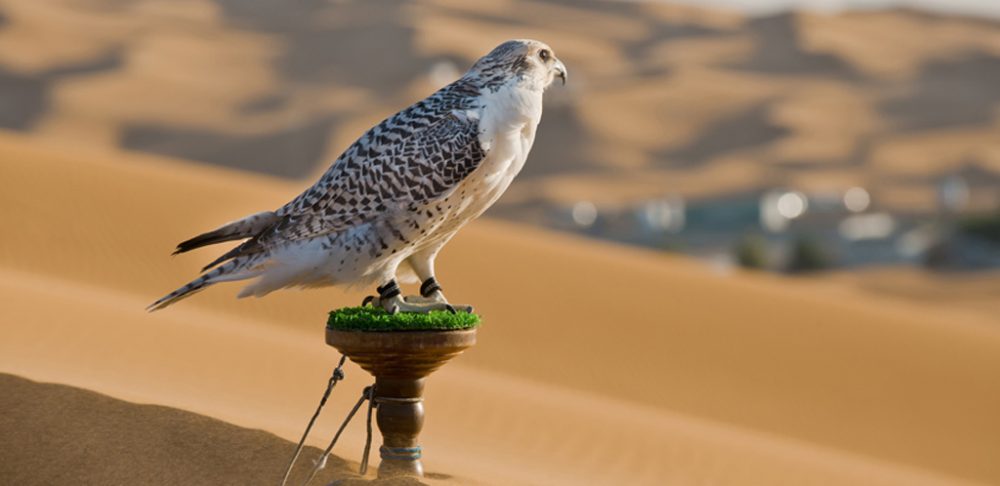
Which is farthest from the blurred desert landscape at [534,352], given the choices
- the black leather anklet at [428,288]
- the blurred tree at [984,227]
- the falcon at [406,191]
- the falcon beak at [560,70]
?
the blurred tree at [984,227]

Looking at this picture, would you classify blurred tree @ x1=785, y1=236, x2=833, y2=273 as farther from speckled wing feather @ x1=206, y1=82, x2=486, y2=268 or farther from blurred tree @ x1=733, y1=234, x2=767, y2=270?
speckled wing feather @ x1=206, y1=82, x2=486, y2=268

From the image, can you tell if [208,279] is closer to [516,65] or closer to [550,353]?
[516,65]

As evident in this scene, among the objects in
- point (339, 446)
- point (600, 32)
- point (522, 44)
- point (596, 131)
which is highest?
point (600, 32)

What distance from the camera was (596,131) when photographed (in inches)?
1950

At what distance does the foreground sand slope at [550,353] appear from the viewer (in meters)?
9.63

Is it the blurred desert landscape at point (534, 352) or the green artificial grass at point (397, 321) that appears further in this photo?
the blurred desert landscape at point (534, 352)

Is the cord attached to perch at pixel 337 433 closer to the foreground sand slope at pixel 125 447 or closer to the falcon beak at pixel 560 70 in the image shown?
the foreground sand slope at pixel 125 447

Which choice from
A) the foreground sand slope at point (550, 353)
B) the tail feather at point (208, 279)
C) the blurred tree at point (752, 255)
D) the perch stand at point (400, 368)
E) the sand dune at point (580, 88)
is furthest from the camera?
the sand dune at point (580, 88)

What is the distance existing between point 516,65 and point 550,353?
7643mm

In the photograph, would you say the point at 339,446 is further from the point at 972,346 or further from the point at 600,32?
the point at 600,32

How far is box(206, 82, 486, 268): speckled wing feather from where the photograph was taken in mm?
5348

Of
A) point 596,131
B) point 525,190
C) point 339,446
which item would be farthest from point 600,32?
point 339,446

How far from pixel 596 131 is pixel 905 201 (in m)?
13.6

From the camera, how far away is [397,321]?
5.34 metres
